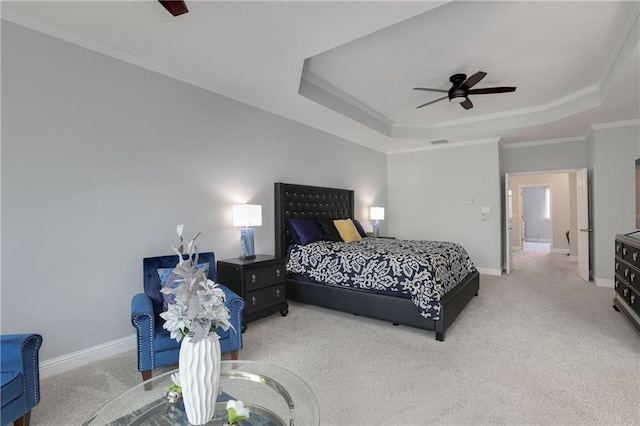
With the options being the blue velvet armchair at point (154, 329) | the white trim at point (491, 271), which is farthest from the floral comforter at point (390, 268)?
the white trim at point (491, 271)

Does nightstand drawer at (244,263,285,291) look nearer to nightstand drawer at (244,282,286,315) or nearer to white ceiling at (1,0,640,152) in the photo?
nightstand drawer at (244,282,286,315)

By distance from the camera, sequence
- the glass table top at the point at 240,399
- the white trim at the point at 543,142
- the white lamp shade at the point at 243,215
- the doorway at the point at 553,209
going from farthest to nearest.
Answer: the doorway at the point at 553,209
the white trim at the point at 543,142
the white lamp shade at the point at 243,215
the glass table top at the point at 240,399

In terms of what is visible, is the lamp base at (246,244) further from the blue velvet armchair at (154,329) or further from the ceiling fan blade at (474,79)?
the ceiling fan blade at (474,79)

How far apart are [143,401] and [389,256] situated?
8.55 ft

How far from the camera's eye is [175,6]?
2.16 m

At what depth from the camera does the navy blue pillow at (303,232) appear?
436 cm

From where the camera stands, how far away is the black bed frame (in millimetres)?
3207

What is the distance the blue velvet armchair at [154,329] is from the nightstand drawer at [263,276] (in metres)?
0.66

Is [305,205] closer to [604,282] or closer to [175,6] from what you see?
[175,6]

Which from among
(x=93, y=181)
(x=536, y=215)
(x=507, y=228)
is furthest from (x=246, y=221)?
(x=536, y=215)

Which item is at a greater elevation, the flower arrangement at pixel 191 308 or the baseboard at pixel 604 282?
the flower arrangement at pixel 191 308

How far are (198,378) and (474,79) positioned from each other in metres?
3.78

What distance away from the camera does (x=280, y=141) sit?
451cm

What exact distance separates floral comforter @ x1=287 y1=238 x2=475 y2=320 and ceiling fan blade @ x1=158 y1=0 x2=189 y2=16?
2775 millimetres
